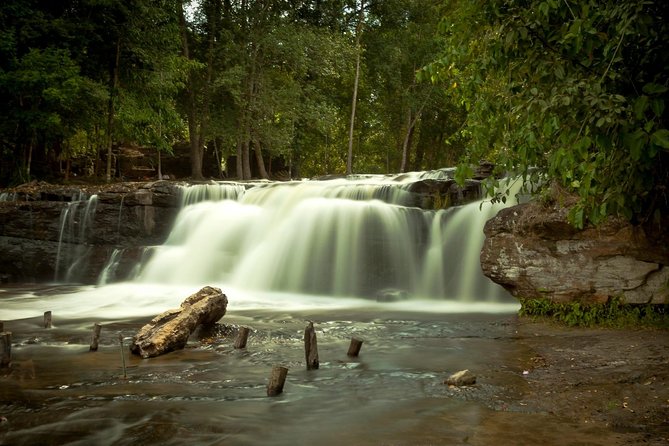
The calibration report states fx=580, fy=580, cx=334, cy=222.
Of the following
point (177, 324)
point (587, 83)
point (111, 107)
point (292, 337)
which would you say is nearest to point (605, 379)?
point (587, 83)

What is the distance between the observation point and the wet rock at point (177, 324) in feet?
27.8

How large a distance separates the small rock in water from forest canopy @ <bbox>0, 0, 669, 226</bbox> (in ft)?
7.78

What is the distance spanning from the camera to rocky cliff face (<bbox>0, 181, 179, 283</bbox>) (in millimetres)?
18609

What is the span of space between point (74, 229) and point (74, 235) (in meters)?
0.20

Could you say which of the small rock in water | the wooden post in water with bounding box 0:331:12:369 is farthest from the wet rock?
the small rock in water

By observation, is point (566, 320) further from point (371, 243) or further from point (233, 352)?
point (371, 243)

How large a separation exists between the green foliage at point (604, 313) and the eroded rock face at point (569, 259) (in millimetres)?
120

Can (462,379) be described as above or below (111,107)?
below

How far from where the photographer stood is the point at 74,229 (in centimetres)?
1905

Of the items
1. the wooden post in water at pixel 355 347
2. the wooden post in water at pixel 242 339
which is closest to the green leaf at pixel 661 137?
the wooden post in water at pixel 355 347

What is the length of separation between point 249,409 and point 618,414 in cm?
372

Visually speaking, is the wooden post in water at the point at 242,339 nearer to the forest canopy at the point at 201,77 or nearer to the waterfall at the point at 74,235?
the waterfall at the point at 74,235

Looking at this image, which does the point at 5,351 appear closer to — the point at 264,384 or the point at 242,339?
the point at 242,339

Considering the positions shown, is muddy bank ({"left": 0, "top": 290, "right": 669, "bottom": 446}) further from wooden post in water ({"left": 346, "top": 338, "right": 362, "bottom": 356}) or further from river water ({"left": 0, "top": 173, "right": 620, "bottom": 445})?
wooden post in water ({"left": 346, "top": 338, "right": 362, "bottom": 356})
